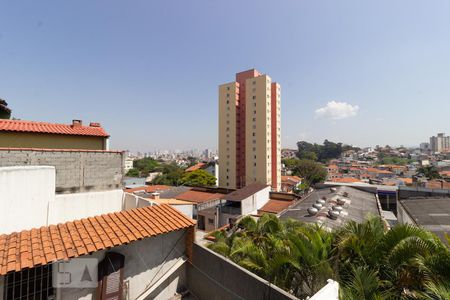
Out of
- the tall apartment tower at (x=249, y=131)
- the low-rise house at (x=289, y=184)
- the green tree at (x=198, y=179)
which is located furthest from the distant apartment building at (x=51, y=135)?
the low-rise house at (x=289, y=184)

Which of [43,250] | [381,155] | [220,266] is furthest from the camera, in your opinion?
[381,155]

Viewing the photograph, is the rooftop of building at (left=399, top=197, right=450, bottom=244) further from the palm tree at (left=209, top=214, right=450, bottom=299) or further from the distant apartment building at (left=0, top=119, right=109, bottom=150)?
the distant apartment building at (left=0, top=119, right=109, bottom=150)

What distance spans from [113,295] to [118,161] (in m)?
6.60

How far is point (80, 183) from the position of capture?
926cm

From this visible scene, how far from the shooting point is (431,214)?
1678 centimetres

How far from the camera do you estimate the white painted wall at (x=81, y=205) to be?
8.27 meters

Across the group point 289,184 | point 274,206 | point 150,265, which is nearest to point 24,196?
point 150,265

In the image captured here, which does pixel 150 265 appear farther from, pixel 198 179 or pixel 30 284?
pixel 198 179

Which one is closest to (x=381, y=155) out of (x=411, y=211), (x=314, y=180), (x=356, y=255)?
(x=314, y=180)

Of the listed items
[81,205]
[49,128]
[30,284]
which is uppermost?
[49,128]

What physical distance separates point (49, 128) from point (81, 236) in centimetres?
776

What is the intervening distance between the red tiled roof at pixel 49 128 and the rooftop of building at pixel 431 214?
1921 centimetres

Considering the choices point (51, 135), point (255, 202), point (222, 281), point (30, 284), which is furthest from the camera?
point (255, 202)

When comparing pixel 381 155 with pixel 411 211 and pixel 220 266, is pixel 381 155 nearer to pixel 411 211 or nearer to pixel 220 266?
pixel 411 211
